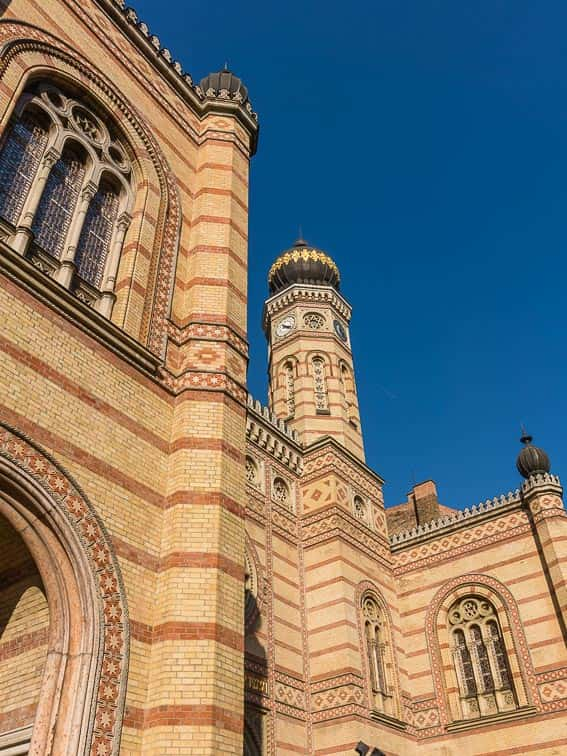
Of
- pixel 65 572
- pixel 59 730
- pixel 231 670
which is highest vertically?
pixel 65 572

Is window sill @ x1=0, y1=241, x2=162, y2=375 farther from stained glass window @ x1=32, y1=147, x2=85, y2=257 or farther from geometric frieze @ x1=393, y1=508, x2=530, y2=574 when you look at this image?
geometric frieze @ x1=393, y1=508, x2=530, y2=574

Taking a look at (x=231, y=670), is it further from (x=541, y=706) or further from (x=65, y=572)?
(x=541, y=706)

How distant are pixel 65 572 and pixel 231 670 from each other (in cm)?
185

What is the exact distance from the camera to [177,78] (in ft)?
35.8

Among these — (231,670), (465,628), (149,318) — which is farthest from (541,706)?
(149,318)

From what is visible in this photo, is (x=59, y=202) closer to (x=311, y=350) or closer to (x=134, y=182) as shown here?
(x=134, y=182)

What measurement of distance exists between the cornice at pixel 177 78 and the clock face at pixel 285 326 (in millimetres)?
12827

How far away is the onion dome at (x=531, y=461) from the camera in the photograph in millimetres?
17953

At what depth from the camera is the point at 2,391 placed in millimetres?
6012

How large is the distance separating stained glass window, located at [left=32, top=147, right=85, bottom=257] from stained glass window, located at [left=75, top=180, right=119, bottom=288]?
277mm

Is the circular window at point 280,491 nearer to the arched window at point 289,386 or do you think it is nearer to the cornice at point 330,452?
the cornice at point 330,452

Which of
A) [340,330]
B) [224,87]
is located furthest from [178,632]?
[340,330]

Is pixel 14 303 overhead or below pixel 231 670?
overhead

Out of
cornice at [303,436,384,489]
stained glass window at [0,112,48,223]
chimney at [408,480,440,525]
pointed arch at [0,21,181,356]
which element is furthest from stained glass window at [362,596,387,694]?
stained glass window at [0,112,48,223]
